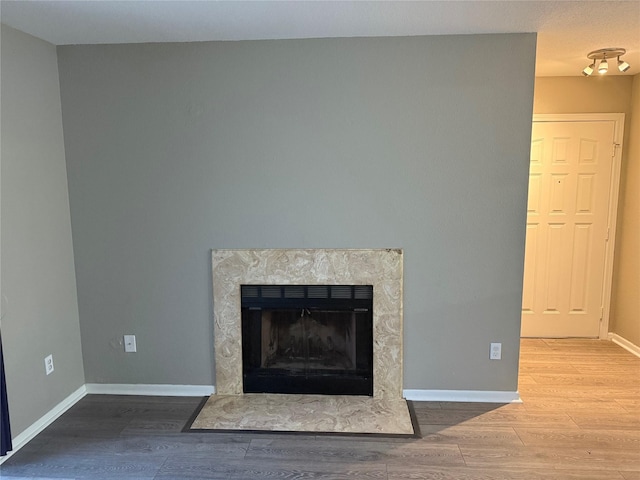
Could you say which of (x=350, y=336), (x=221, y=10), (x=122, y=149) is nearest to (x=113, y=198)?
(x=122, y=149)

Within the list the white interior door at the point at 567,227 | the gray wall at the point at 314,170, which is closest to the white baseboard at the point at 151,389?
the gray wall at the point at 314,170

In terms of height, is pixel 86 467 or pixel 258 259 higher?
pixel 258 259

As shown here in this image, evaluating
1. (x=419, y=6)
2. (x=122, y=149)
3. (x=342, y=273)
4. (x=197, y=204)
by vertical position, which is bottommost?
(x=342, y=273)

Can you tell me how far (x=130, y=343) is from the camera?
2971 mm

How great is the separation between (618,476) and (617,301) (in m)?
2.28

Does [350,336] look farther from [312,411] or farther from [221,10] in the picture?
[221,10]

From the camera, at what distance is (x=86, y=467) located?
2230 millimetres

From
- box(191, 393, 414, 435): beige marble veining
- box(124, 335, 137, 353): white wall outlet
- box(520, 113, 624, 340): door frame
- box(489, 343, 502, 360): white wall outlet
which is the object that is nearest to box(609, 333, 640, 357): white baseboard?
box(520, 113, 624, 340): door frame

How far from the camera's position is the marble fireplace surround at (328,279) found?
9.21 ft

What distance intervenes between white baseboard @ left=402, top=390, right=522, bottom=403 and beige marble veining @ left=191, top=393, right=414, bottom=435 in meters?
0.12

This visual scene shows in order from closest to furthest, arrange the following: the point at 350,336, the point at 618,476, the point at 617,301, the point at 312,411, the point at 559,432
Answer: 1. the point at 618,476
2. the point at 559,432
3. the point at 312,411
4. the point at 350,336
5. the point at 617,301

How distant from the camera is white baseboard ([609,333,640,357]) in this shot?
362 centimetres

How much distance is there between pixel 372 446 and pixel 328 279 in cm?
102

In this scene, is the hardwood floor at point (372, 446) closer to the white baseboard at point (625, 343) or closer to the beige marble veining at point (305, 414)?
the beige marble veining at point (305, 414)
